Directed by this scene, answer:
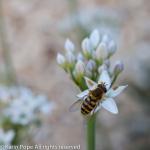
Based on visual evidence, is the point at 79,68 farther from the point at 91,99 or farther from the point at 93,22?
the point at 93,22

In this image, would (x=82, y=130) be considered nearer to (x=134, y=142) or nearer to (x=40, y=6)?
(x=134, y=142)

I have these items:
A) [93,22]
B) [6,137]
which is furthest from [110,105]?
[93,22]

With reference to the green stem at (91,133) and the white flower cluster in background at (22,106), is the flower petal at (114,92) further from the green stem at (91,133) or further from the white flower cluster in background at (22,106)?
the white flower cluster in background at (22,106)

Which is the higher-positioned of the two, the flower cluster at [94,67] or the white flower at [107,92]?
the flower cluster at [94,67]

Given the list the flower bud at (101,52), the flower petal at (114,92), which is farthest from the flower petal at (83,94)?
the flower bud at (101,52)

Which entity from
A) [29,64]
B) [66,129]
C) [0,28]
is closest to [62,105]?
[66,129]

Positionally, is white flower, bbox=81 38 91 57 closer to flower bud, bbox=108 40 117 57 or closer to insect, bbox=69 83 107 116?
flower bud, bbox=108 40 117 57
